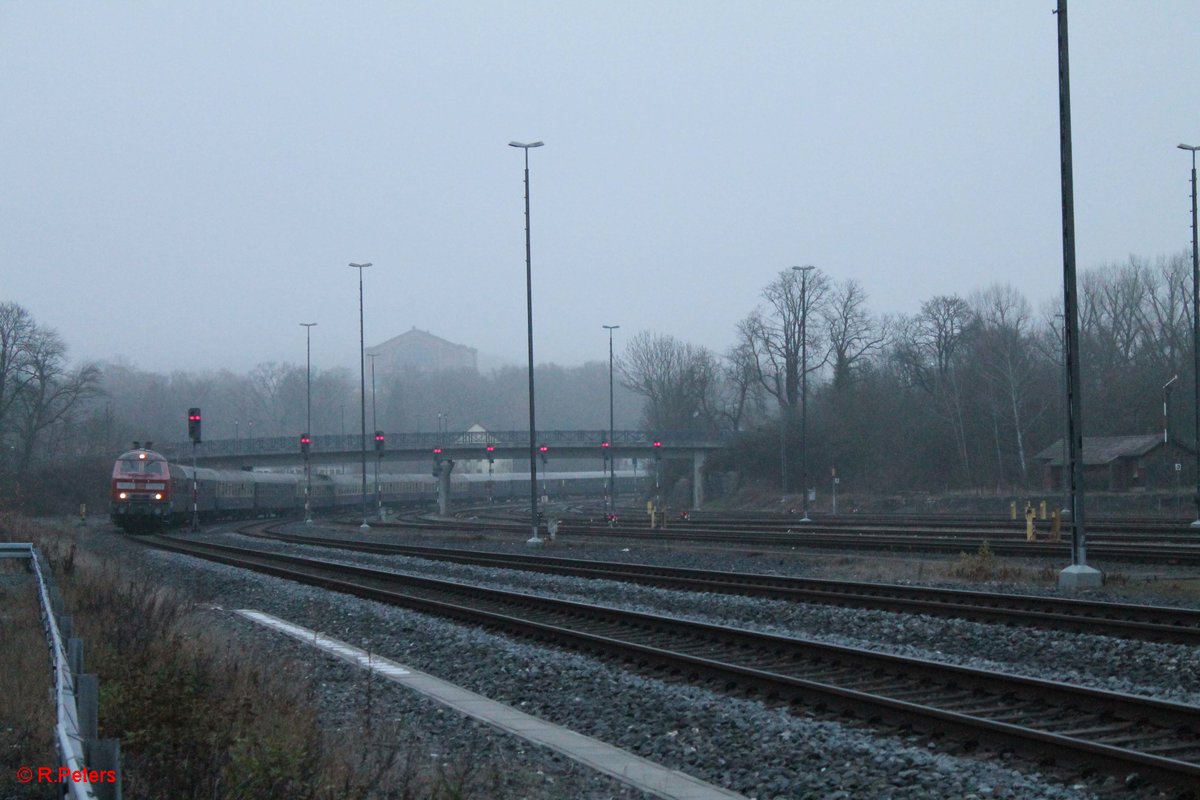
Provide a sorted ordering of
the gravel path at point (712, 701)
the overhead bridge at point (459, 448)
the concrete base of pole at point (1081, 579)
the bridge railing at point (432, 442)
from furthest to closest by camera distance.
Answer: the bridge railing at point (432, 442)
the overhead bridge at point (459, 448)
the concrete base of pole at point (1081, 579)
the gravel path at point (712, 701)

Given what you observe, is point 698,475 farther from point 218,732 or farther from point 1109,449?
point 218,732

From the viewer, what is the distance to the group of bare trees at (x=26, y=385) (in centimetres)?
7681

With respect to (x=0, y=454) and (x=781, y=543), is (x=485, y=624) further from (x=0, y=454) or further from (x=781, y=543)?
(x=0, y=454)

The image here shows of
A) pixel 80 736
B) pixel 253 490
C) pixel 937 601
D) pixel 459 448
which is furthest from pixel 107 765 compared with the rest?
pixel 459 448

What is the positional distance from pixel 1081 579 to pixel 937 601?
110 inches

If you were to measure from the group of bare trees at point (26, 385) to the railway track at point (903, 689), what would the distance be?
66.8 metres

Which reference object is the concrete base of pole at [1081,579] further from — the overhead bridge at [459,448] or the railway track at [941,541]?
the overhead bridge at [459,448]

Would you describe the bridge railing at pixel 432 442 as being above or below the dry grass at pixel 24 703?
above

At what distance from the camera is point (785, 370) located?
8731 centimetres

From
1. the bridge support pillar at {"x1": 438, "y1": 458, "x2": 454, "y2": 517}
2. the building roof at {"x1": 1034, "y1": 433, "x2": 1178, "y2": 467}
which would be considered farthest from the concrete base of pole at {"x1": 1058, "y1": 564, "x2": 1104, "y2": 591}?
the bridge support pillar at {"x1": 438, "y1": 458, "x2": 454, "y2": 517}

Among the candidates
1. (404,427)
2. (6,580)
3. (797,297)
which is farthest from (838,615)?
(404,427)

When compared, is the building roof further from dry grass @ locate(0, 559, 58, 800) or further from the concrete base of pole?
dry grass @ locate(0, 559, 58, 800)

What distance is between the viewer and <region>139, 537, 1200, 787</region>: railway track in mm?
8375

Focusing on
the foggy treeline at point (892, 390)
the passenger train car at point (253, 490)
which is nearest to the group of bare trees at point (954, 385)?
the foggy treeline at point (892, 390)
